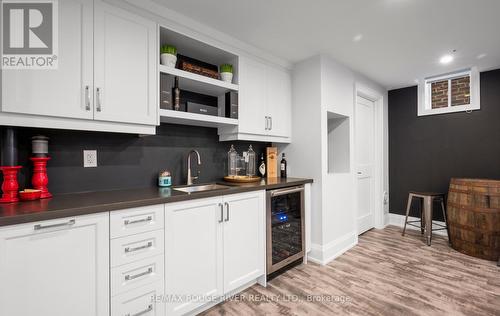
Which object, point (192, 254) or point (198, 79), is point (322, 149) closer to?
point (198, 79)

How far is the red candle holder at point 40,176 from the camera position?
1431mm

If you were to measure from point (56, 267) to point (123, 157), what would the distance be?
36.9 inches

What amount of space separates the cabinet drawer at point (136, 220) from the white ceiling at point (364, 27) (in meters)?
1.52

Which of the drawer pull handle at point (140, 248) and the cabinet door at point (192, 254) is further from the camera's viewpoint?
the cabinet door at point (192, 254)

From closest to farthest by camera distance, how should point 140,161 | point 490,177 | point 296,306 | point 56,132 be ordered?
point 56,132 < point 296,306 < point 140,161 < point 490,177

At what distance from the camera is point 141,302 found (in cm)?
141

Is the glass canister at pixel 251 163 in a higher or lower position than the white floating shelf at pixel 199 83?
Answer: lower

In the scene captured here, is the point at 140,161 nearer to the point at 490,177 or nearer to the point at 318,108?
the point at 318,108

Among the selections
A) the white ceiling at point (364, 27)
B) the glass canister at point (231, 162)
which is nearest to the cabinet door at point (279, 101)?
the white ceiling at point (364, 27)

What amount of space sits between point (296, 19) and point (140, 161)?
1.80 metres

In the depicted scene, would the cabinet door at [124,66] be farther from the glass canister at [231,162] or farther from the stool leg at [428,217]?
the stool leg at [428,217]

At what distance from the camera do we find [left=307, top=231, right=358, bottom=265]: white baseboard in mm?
2582

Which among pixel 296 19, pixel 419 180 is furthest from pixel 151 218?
pixel 419 180

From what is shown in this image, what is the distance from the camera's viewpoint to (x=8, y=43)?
4.18 ft
